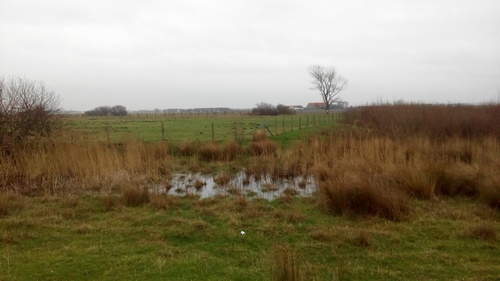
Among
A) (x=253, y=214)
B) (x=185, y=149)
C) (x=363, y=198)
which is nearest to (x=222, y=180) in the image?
(x=253, y=214)

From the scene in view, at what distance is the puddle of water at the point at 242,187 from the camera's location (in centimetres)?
934

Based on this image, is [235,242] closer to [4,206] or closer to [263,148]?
[4,206]

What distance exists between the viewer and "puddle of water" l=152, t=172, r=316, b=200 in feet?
30.6

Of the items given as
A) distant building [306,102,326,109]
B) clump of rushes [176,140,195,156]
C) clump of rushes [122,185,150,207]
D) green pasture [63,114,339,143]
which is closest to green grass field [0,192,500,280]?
clump of rushes [122,185,150,207]

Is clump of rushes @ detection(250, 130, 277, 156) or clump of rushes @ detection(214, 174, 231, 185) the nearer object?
clump of rushes @ detection(214, 174, 231, 185)

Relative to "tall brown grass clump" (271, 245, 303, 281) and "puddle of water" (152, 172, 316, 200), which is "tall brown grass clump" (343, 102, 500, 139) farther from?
"tall brown grass clump" (271, 245, 303, 281)

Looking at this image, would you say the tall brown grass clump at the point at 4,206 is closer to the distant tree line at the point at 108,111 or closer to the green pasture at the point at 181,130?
the green pasture at the point at 181,130

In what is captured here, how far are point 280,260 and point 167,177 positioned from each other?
7.77m

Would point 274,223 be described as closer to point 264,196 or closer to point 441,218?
point 264,196

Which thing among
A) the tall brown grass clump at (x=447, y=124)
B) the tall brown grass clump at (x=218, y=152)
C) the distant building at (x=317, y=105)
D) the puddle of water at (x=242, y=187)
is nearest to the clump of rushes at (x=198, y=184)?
the puddle of water at (x=242, y=187)

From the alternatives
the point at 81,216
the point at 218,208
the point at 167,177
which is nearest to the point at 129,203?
the point at 81,216

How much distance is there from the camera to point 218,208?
7688mm

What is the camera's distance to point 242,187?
1016cm

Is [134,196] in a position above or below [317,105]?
below
